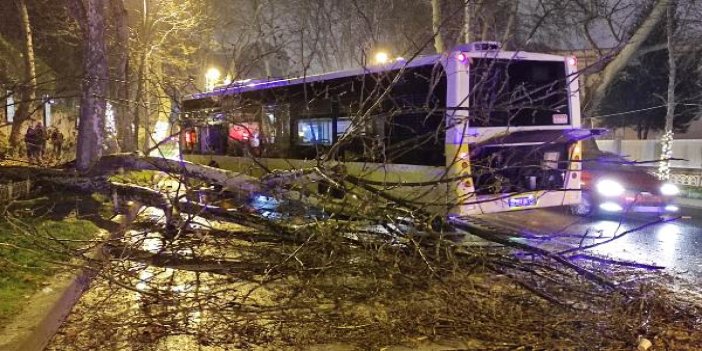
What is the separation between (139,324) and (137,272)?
2.33 feet

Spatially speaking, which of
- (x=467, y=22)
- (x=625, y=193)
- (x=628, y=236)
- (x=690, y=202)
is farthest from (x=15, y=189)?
(x=690, y=202)

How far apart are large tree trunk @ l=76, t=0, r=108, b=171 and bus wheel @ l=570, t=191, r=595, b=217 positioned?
9.04 meters

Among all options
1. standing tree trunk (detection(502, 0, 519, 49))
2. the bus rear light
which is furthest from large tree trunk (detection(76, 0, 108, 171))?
standing tree trunk (detection(502, 0, 519, 49))

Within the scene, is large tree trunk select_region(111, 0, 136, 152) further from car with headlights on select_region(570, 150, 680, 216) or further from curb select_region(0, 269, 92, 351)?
car with headlights on select_region(570, 150, 680, 216)

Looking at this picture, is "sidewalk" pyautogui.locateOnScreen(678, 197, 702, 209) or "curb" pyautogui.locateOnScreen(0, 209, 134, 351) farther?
"sidewalk" pyautogui.locateOnScreen(678, 197, 702, 209)

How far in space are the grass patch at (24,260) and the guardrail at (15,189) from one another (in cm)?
150

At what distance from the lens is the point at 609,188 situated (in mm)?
10836

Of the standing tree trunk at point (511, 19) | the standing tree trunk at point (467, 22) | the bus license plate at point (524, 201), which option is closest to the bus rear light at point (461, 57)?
the bus license plate at point (524, 201)

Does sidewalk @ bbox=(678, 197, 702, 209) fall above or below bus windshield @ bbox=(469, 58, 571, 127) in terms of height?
below

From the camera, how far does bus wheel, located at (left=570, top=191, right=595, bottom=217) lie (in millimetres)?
11023

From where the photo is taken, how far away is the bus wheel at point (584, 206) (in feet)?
36.2

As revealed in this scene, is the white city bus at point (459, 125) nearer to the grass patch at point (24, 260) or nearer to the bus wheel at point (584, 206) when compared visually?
A: the bus wheel at point (584, 206)

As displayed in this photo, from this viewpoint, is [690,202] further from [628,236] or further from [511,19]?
[511,19]

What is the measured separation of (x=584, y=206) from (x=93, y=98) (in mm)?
9395
